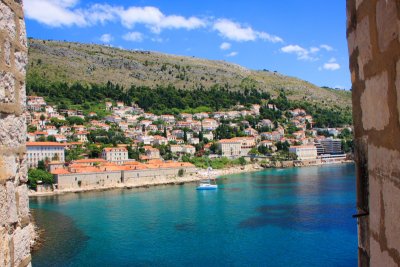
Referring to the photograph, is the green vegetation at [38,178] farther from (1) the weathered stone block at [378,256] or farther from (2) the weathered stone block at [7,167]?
(1) the weathered stone block at [378,256]

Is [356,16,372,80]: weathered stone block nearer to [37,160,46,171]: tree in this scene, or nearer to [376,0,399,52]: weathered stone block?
[376,0,399,52]: weathered stone block

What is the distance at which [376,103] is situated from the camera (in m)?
1.23

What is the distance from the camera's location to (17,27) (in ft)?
5.79

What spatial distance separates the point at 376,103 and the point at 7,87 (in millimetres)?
1439

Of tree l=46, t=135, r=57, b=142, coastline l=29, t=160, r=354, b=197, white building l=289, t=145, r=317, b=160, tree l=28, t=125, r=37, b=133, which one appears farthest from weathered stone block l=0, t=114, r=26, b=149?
white building l=289, t=145, r=317, b=160

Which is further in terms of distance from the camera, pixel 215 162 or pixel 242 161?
pixel 242 161

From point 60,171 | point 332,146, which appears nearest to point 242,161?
point 332,146

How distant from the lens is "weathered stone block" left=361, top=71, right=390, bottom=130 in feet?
3.76

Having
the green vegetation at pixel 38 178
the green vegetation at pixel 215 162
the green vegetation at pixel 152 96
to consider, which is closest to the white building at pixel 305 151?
the green vegetation at pixel 215 162

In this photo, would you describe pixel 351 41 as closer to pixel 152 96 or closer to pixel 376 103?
pixel 376 103

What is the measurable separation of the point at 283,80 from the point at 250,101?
32794 millimetres

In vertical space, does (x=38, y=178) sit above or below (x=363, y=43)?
below

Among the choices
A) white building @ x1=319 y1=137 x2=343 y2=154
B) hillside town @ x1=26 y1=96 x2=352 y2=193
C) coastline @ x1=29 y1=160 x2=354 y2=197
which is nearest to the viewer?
coastline @ x1=29 y1=160 x2=354 y2=197

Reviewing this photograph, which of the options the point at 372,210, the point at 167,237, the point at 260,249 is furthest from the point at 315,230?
the point at 372,210
